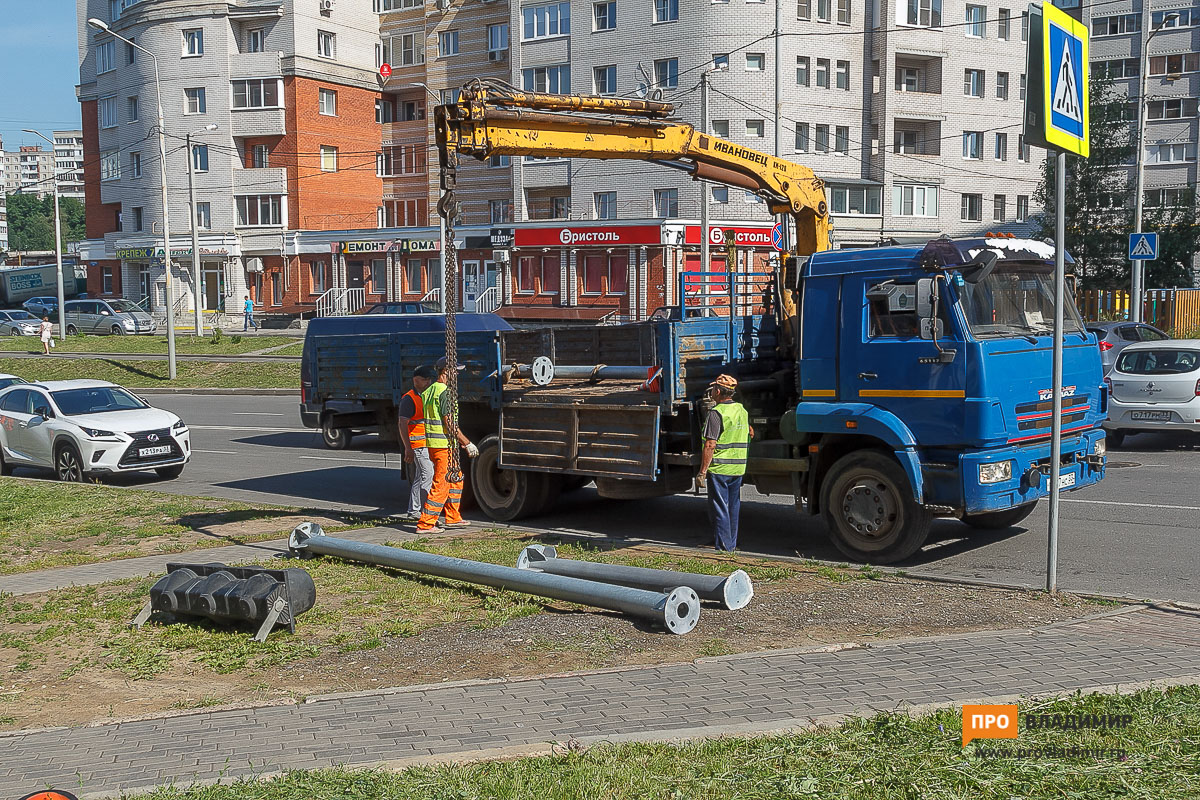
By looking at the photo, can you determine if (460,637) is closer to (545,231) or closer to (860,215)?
(545,231)

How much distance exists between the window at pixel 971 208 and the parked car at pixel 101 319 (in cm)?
3997

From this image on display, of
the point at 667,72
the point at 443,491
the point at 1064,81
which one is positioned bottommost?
the point at 443,491

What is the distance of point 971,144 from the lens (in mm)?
54969

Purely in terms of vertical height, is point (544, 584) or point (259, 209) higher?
point (259, 209)

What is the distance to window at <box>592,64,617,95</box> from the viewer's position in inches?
2052

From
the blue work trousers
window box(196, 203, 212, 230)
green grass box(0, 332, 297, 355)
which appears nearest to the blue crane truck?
the blue work trousers

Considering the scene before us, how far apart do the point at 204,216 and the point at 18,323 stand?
37.3 ft

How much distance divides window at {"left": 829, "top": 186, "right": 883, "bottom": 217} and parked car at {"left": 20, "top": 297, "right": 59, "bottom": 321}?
38.5m

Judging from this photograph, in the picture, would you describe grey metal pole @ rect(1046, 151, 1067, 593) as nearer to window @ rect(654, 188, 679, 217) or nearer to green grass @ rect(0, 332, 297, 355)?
green grass @ rect(0, 332, 297, 355)

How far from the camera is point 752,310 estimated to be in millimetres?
13648

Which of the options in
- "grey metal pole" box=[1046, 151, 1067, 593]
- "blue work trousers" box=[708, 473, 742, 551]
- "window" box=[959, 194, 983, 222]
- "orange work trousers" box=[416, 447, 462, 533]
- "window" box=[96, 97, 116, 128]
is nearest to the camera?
"grey metal pole" box=[1046, 151, 1067, 593]

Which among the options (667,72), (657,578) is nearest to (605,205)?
(667,72)

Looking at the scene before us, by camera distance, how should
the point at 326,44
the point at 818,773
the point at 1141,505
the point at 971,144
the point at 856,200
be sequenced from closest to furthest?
the point at 818,773, the point at 1141,505, the point at 856,200, the point at 971,144, the point at 326,44

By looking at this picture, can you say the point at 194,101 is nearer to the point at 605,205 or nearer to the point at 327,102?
the point at 327,102
